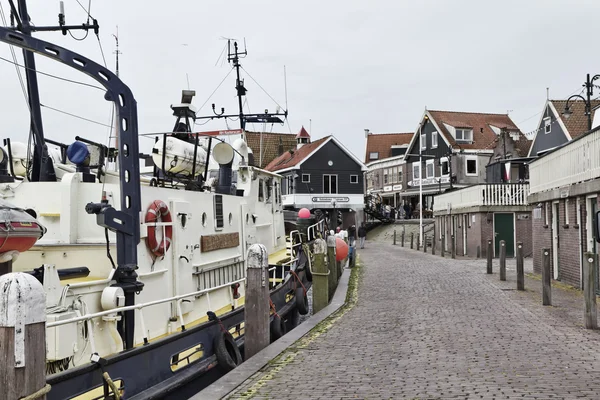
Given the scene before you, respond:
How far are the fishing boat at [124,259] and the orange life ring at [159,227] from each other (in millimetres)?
18

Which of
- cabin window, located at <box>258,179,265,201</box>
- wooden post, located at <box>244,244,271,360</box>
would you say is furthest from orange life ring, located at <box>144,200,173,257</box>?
cabin window, located at <box>258,179,265,201</box>

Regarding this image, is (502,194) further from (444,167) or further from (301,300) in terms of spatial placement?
(444,167)

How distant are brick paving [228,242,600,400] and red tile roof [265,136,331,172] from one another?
3622cm

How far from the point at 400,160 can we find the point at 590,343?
51885mm

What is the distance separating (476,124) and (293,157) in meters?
16.3

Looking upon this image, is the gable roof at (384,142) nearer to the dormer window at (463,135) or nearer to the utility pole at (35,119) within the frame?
the dormer window at (463,135)

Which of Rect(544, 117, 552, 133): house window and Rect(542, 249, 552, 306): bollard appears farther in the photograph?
Rect(544, 117, 552, 133): house window

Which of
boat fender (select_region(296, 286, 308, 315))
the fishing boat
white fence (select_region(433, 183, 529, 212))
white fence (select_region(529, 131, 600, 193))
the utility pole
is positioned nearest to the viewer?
the fishing boat

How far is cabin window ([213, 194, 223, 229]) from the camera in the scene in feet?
35.0

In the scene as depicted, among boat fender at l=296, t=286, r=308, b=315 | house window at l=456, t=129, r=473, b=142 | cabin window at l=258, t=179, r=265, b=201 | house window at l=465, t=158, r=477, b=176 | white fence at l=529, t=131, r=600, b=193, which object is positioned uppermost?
house window at l=456, t=129, r=473, b=142

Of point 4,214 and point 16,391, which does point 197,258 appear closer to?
point 4,214

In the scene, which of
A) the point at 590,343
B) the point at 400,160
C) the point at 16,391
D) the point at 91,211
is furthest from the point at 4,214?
the point at 400,160

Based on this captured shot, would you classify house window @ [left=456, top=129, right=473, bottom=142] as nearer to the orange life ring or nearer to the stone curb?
the stone curb

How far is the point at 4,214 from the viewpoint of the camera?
17.9 ft
